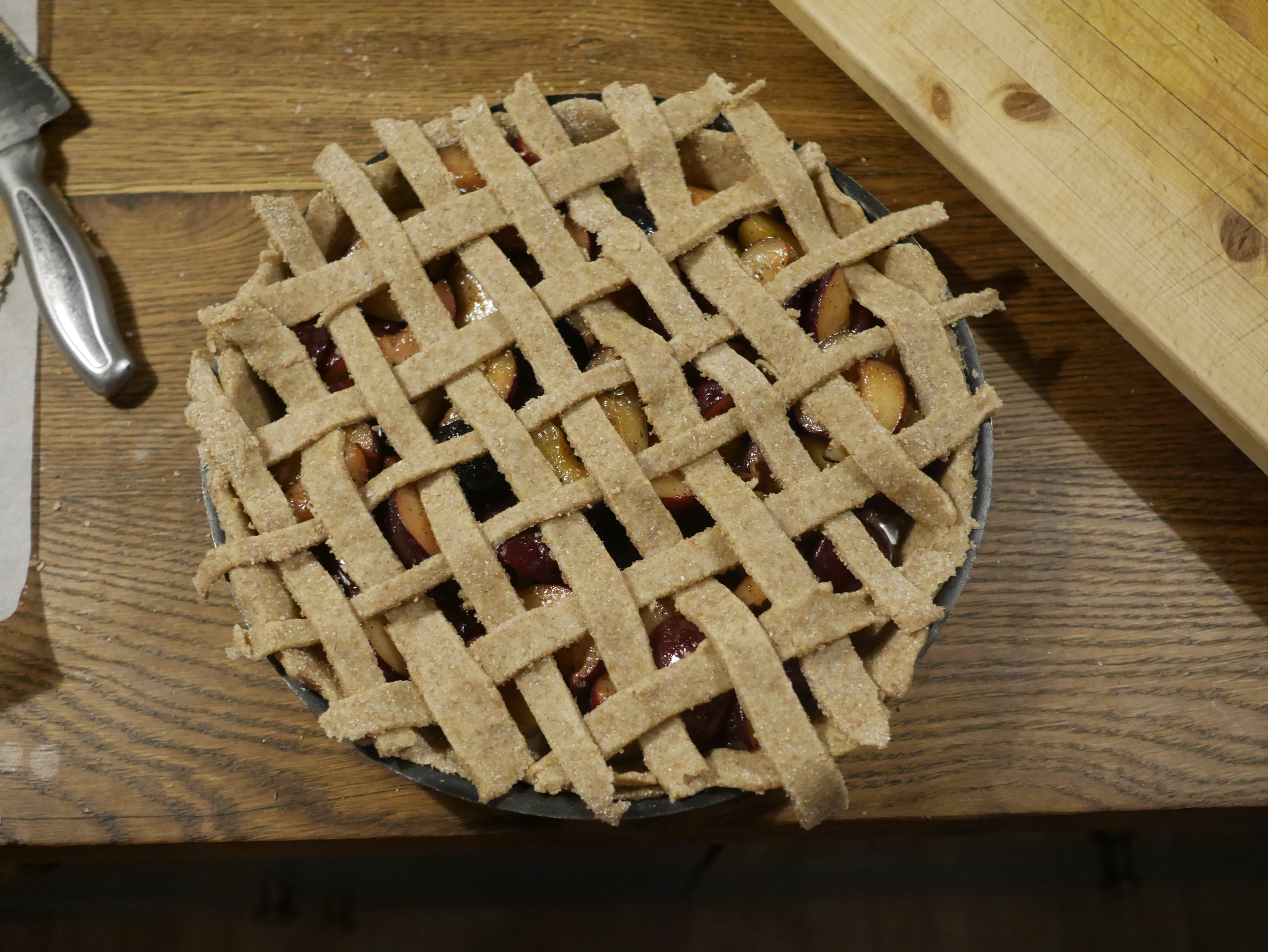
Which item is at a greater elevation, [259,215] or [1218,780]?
[259,215]

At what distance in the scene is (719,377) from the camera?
103 cm

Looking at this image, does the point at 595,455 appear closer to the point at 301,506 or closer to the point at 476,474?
the point at 476,474

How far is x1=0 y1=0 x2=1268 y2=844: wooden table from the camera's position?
4.11 feet

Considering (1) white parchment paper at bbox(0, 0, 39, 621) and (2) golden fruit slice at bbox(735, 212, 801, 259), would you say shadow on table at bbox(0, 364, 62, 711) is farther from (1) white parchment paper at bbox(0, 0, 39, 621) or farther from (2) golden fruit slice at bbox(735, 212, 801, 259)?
(2) golden fruit slice at bbox(735, 212, 801, 259)

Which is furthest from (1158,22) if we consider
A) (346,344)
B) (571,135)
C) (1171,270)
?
(346,344)

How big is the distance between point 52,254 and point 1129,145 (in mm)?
1585

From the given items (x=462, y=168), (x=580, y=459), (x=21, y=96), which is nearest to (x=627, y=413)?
(x=580, y=459)

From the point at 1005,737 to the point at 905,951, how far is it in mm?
794

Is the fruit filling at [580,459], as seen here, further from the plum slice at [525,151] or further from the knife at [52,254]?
the knife at [52,254]

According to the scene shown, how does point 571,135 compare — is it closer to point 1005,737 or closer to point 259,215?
point 259,215

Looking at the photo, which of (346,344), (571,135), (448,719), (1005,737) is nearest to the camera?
(448,719)

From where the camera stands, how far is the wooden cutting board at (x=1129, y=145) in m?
1.26

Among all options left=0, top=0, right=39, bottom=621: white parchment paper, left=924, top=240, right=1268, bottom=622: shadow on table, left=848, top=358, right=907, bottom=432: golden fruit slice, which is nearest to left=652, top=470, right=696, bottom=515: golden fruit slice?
left=848, top=358, right=907, bottom=432: golden fruit slice

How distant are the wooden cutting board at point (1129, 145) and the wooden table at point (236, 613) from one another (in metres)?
0.12
